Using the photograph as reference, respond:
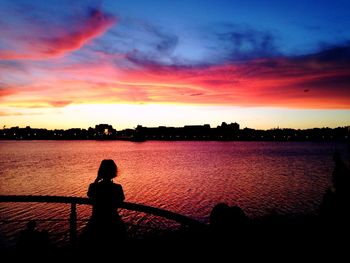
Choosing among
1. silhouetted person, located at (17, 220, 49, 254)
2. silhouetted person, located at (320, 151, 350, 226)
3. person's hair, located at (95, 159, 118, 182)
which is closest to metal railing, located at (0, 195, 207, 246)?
person's hair, located at (95, 159, 118, 182)

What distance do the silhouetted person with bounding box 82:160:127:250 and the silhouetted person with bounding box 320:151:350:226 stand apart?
274cm

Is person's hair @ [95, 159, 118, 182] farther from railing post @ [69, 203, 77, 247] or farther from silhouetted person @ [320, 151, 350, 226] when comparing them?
silhouetted person @ [320, 151, 350, 226]

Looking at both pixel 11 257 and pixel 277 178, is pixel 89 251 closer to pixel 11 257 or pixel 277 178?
pixel 11 257

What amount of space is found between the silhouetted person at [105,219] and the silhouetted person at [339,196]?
2.74m

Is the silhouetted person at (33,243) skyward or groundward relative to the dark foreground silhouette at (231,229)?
groundward

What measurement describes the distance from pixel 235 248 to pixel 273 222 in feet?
6.49

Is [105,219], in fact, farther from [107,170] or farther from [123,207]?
[107,170]

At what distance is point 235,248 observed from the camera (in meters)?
3.59

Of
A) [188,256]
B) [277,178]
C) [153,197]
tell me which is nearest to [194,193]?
[153,197]

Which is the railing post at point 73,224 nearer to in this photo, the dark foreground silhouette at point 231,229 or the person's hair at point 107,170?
the dark foreground silhouette at point 231,229

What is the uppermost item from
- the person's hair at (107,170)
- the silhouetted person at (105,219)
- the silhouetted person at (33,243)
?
the person's hair at (107,170)

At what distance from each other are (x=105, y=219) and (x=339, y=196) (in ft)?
10.0

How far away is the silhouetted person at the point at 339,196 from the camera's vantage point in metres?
3.63

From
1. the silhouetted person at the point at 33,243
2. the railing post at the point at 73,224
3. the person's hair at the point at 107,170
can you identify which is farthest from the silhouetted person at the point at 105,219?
the silhouetted person at the point at 33,243
